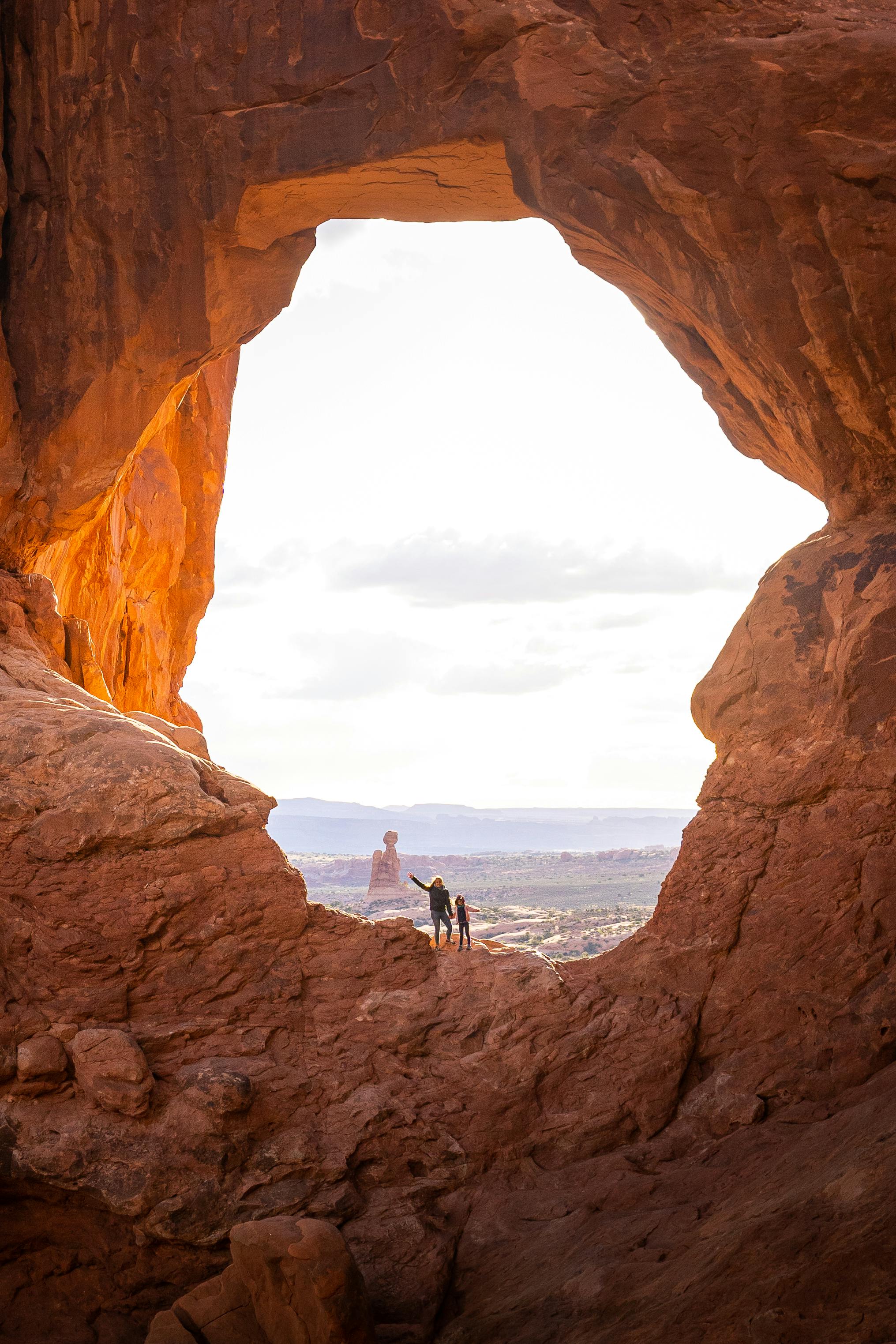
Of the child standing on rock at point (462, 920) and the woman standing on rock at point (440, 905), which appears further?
the woman standing on rock at point (440, 905)

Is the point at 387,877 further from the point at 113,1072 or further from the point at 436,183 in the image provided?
the point at 113,1072

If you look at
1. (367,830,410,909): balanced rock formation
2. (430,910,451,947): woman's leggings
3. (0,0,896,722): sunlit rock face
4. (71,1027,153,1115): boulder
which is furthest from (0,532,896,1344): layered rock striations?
(367,830,410,909): balanced rock formation

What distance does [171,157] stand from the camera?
535 inches

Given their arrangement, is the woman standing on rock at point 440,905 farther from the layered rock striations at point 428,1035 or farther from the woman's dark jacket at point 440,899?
the layered rock striations at point 428,1035

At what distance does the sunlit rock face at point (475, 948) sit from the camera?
393 inches

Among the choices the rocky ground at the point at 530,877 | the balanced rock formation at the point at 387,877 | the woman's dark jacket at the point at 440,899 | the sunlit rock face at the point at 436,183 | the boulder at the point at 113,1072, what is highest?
the sunlit rock face at the point at 436,183

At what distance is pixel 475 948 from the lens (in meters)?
12.5

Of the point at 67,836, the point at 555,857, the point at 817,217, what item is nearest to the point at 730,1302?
the point at 67,836

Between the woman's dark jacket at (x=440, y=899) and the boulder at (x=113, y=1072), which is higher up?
the woman's dark jacket at (x=440, y=899)

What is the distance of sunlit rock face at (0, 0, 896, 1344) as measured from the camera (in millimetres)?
9984

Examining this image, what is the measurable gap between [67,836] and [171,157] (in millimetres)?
9358

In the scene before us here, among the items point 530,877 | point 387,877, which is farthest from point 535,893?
point 530,877

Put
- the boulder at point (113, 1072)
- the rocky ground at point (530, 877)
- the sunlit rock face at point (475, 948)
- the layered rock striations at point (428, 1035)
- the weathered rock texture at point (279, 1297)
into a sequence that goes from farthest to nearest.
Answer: the rocky ground at point (530, 877)
the boulder at point (113, 1072)
the sunlit rock face at point (475, 948)
the layered rock striations at point (428, 1035)
the weathered rock texture at point (279, 1297)

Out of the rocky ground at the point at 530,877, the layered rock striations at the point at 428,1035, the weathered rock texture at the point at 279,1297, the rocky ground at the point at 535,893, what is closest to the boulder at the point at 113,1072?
A: the layered rock striations at the point at 428,1035
